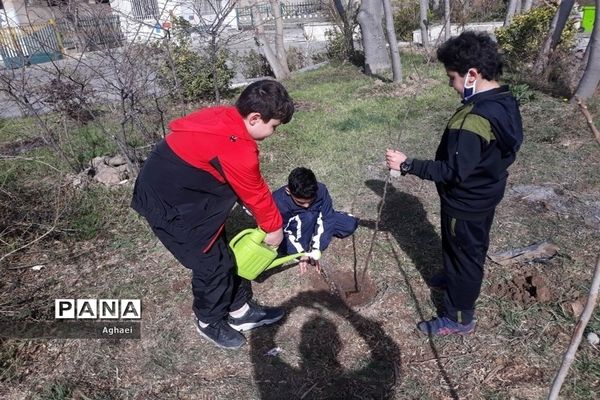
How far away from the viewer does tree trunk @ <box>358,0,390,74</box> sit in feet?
27.6

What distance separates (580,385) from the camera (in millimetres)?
1972

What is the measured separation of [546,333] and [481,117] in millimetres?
1367

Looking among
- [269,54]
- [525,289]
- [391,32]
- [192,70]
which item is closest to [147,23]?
[192,70]

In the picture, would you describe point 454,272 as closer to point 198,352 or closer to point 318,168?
point 198,352

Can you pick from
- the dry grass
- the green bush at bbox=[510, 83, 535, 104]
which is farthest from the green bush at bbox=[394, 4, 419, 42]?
the dry grass

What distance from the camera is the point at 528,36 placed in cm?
730

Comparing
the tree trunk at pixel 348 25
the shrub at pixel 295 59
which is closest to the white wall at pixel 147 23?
the tree trunk at pixel 348 25

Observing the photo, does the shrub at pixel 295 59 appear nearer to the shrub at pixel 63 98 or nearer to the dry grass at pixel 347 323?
the shrub at pixel 63 98

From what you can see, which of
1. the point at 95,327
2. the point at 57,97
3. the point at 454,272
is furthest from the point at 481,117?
the point at 57,97

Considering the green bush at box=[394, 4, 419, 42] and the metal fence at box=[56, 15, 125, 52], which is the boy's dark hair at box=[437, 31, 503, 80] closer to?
the metal fence at box=[56, 15, 125, 52]

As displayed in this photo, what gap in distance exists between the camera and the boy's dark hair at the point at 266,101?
5.80 feet

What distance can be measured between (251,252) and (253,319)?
52 cm

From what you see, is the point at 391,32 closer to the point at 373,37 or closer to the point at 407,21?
the point at 373,37

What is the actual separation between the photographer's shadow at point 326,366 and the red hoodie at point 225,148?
3.10 ft
